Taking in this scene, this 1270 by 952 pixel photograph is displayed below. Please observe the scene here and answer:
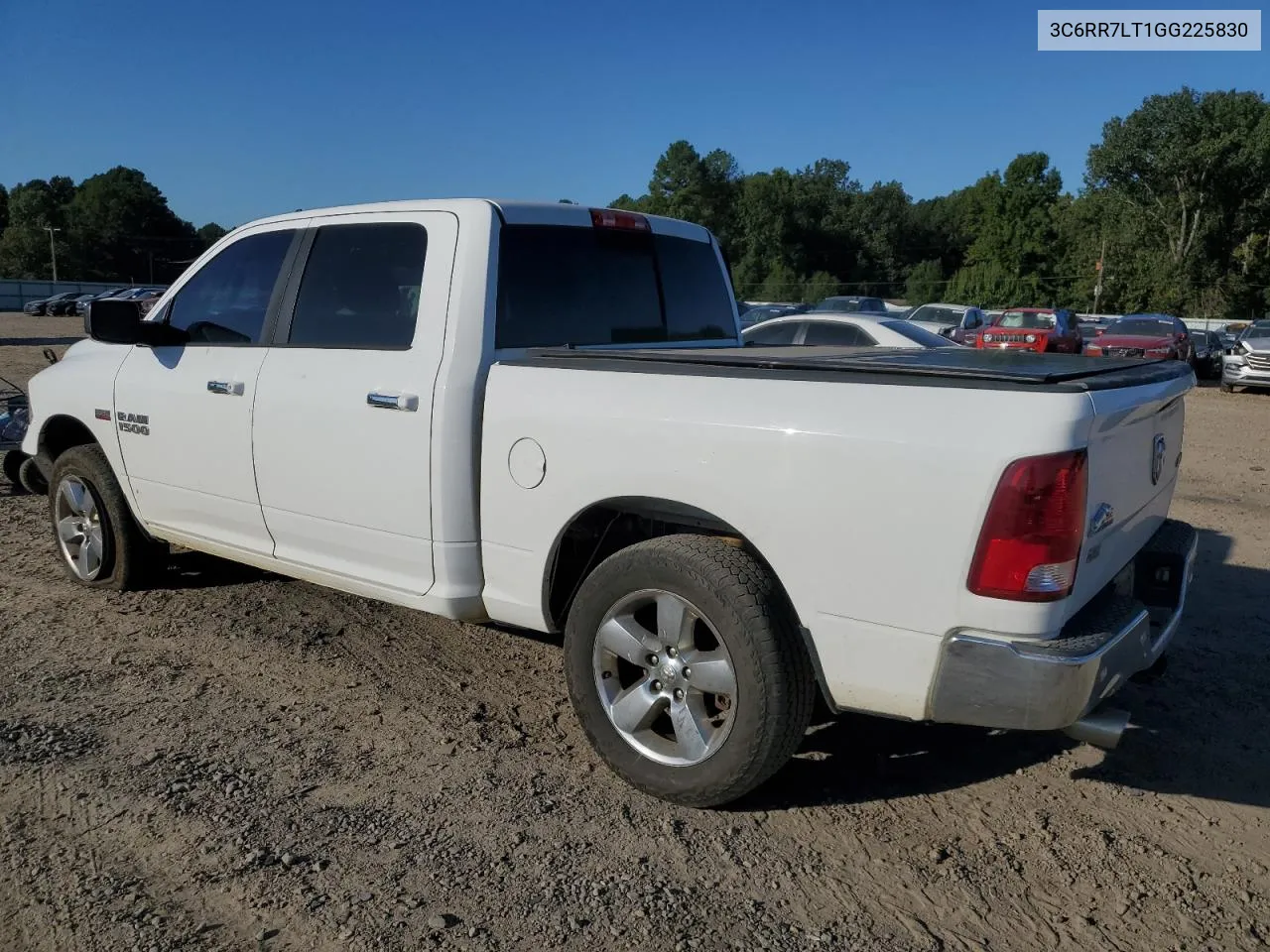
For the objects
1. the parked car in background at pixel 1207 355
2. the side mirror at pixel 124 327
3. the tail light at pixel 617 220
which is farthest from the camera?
the parked car in background at pixel 1207 355

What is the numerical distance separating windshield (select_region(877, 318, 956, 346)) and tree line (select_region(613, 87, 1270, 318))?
48887 mm

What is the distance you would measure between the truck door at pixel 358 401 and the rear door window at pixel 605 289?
0.96 ft

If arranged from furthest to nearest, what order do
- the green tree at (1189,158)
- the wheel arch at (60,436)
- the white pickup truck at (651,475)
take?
1. the green tree at (1189,158)
2. the wheel arch at (60,436)
3. the white pickup truck at (651,475)

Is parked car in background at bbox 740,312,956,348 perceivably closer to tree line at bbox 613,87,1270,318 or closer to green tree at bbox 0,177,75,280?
tree line at bbox 613,87,1270,318

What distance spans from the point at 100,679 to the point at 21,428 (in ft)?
13.6

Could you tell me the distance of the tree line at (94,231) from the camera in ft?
296

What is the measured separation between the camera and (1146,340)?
2298cm

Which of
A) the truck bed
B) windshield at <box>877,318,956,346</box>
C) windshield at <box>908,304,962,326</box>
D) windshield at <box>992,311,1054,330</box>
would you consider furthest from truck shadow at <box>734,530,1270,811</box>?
windshield at <box>908,304,962,326</box>

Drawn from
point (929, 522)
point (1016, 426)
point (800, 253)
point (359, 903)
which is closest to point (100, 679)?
point (359, 903)

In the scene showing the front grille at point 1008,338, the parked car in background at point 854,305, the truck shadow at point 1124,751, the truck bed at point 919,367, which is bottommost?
the truck shadow at point 1124,751

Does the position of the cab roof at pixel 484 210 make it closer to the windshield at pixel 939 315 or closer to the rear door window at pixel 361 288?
the rear door window at pixel 361 288

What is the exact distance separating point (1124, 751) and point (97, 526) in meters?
5.13

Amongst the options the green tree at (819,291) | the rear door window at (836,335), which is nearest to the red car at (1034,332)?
the rear door window at (836,335)

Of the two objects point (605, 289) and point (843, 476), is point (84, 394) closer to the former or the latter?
point (605, 289)
